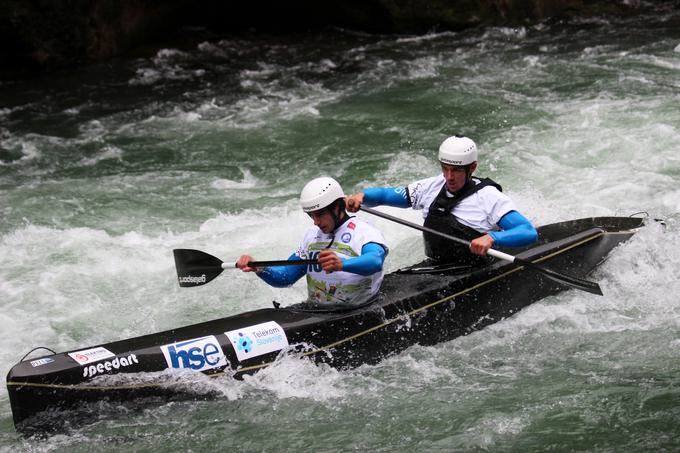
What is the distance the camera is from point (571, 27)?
14398 mm

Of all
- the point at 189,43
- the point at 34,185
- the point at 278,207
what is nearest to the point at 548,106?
the point at 278,207

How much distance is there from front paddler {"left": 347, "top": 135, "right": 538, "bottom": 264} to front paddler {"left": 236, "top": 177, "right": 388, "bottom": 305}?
1.93ft

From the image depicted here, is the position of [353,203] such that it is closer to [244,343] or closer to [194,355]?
[244,343]

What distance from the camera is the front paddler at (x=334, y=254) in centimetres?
518

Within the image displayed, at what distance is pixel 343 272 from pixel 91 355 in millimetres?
1543

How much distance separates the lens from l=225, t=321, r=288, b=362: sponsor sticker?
521 cm

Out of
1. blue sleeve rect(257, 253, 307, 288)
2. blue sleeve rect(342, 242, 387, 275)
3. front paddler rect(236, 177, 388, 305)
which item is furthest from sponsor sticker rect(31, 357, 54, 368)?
blue sleeve rect(342, 242, 387, 275)

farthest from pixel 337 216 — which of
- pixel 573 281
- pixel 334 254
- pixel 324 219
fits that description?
pixel 573 281

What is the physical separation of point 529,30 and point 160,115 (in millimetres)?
6393

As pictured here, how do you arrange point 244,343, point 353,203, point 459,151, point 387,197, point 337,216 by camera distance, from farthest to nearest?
1. point 387,197
2. point 353,203
3. point 459,151
4. point 337,216
5. point 244,343

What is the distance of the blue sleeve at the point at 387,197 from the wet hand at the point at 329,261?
46.8 inches

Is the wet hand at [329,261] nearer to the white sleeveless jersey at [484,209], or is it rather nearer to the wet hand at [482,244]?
the wet hand at [482,244]

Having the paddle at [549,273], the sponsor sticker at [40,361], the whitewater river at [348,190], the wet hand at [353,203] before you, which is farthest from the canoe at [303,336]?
the wet hand at [353,203]

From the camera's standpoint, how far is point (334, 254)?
5.09 meters
